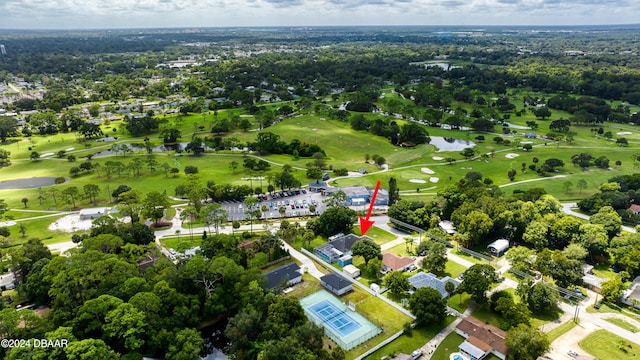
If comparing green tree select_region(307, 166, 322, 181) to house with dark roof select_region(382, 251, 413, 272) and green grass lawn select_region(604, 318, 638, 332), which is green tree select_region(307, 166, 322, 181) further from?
green grass lawn select_region(604, 318, 638, 332)

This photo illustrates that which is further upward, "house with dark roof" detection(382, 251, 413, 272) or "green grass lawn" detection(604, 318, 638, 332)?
"house with dark roof" detection(382, 251, 413, 272)

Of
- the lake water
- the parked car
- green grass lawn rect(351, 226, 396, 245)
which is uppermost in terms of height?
the lake water

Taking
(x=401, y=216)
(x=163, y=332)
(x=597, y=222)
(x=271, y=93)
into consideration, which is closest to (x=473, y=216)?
(x=401, y=216)

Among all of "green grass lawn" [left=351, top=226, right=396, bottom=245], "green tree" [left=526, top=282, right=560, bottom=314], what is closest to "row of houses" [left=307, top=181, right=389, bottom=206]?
"green grass lawn" [left=351, top=226, right=396, bottom=245]

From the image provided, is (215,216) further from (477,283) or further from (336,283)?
(477,283)

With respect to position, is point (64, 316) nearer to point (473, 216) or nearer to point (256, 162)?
point (473, 216)

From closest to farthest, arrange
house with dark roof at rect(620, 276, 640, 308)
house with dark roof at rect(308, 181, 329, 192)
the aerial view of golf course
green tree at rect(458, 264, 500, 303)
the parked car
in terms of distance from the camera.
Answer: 1. the parked car
2. the aerial view of golf course
3. green tree at rect(458, 264, 500, 303)
4. house with dark roof at rect(620, 276, 640, 308)
5. house with dark roof at rect(308, 181, 329, 192)
